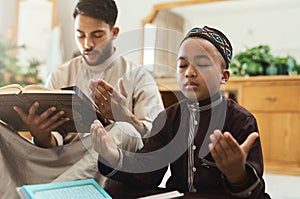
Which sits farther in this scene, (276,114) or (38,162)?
(276,114)

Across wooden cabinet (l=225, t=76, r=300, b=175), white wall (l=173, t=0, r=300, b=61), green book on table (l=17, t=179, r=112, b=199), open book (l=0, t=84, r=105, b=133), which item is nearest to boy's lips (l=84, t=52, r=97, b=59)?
open book (l=0, t=84, r=105, b=133)

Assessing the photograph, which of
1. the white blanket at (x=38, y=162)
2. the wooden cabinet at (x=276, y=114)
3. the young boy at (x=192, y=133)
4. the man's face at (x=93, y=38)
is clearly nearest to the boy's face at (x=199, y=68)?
the young boy at (x=192, y=133)

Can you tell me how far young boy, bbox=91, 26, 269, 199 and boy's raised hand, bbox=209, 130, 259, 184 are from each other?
0.10 meters

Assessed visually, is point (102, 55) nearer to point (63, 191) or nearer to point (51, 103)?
point (51, 103)

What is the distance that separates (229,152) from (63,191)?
37 centimetres

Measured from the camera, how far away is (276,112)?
2.76m

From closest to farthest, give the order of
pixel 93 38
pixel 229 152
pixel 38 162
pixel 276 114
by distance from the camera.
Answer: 1. pixel 229 152
2. pixel 38 162
3. pixel 93 38
4. pixel 276 114

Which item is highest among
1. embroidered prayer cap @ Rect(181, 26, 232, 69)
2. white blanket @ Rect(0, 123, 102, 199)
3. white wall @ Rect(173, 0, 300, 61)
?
white wall @ Rect(173, 0, 300, 61)

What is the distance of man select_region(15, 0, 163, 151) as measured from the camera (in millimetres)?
1134

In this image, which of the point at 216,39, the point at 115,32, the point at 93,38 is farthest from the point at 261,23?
the point at 216,39

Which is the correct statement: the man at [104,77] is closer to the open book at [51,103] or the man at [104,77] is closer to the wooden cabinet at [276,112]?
the open book at [51,103]

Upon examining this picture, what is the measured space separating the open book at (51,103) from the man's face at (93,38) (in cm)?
31

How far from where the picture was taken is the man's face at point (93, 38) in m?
1.36

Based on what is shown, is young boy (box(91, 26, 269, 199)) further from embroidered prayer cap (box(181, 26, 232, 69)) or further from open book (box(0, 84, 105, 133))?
open book (box(0, 84, 105, 133))
